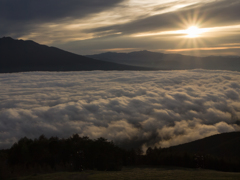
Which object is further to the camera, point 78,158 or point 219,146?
point 219,146

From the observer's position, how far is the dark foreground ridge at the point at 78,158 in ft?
129

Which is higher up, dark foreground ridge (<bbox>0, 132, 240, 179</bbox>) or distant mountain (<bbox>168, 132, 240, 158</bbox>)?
dark foreground ridge (<bbox>0, 132, 240, 179</bbox>)

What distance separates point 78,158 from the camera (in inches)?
1655

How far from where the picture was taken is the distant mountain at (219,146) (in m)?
111

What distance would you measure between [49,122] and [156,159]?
7619cm

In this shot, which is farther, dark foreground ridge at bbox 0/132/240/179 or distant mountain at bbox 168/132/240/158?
distant mountain at bbox 168/132/240/158

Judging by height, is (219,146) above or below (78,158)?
below

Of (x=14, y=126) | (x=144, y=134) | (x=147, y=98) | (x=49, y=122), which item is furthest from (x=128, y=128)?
(x=14, y=126)

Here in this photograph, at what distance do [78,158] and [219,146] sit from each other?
10208 centimetres

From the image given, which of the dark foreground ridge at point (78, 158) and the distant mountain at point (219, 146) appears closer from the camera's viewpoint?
the dark foreground ridge at point (78, 158)

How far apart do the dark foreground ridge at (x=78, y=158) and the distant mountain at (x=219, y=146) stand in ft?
147

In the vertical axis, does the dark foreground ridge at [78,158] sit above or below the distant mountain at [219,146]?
above

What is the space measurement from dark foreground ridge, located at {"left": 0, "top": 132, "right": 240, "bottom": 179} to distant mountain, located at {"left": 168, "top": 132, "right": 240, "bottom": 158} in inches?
1758

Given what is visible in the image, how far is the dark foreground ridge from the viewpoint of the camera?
39250 millimetres
